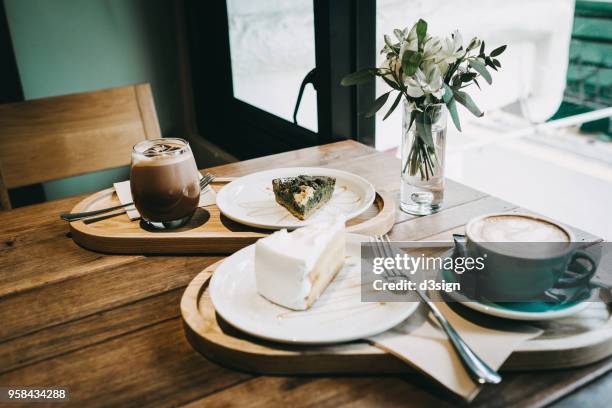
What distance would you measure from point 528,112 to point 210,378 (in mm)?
2430

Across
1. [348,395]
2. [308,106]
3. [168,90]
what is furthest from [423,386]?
[168,90]

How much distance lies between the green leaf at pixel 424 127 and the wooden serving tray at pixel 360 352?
1.38ft

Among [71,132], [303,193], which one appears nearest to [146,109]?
[71,132]

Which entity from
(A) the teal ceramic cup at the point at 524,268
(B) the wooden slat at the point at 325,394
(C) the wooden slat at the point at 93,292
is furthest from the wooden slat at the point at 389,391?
(C) the wooden slat at the point at 93,292

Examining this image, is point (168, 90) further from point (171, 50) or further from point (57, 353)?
point (57, 353)

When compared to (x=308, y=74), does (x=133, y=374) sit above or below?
below

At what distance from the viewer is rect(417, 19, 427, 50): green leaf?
930 mm

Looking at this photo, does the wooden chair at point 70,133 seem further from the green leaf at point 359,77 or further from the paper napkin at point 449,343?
the paper napkin at point 449,343

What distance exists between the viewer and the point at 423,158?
107 cm

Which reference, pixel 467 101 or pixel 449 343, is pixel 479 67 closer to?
pixel 467 101

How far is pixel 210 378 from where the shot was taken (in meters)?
0.66

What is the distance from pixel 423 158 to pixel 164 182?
490mm

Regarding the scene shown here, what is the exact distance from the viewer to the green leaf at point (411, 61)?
0.95 metres

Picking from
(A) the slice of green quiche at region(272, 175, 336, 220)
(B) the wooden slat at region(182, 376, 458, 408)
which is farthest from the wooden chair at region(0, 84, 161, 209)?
(B) the wooden slat at region(182, 376, 458, 408)
